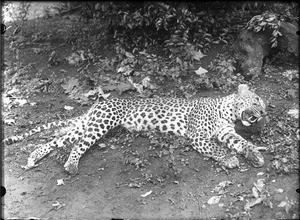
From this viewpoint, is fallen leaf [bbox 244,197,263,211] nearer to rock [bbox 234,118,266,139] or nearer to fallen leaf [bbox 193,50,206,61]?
rock [bbox 234,118,266,139]

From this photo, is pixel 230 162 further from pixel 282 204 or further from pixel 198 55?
pixel 198 55

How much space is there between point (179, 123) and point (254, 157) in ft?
6.16

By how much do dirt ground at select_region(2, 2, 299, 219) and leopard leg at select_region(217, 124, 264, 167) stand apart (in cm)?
14

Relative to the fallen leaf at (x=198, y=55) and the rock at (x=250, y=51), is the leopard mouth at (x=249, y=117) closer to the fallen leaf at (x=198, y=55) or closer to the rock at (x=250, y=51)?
the rock at (x=250, y=51)

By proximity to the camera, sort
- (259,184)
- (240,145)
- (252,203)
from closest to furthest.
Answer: (252,203)
(259,184)
(240,145)

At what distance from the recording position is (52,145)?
8922mm

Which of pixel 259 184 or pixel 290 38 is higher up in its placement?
pixel 290 38

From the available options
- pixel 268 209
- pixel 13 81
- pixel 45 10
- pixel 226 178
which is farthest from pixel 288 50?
pixel 45 10

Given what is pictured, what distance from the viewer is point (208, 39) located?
437 inches

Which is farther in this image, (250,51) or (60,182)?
(250,51)

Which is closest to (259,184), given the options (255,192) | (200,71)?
(255,192)

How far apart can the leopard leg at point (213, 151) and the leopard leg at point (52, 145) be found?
251 cm

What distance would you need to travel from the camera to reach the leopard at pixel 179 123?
326 inches

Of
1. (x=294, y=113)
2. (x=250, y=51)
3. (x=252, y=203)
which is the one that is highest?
(x=250, y=51)
